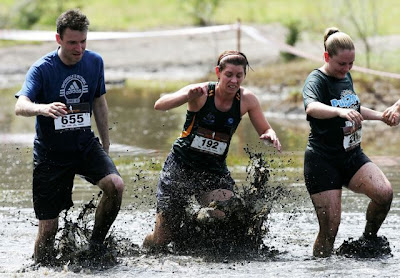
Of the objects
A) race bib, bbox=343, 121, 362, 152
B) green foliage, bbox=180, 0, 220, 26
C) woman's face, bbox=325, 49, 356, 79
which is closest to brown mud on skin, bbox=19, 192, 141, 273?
race bib, bbox=343, 121, 362, 152

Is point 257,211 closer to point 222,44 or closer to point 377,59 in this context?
point 377,59

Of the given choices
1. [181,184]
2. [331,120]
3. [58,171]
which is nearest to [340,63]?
[331,120]

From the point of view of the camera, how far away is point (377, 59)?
22.9m

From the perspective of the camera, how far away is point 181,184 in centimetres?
821

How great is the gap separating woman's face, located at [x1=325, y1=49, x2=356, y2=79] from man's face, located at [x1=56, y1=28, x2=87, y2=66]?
6.76 ft

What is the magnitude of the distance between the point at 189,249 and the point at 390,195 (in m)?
1.86

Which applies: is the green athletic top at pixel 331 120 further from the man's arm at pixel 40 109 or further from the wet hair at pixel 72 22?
the man's arm at pixel 40 109

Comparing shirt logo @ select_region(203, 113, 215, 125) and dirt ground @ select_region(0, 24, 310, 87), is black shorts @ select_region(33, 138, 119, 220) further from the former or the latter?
dirt ground @ select_region(0, 24, 310, 87)

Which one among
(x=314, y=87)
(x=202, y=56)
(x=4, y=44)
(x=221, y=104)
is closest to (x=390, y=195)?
(x=314, y=87)

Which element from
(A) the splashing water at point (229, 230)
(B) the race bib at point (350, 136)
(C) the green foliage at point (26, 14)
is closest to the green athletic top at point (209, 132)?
(A) the splashing water at point (229, 230)

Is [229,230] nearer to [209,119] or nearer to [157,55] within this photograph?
[209,119]

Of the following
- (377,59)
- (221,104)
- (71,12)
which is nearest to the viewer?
(71,12)

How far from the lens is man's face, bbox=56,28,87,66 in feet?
24.3

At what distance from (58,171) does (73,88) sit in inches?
28.5
